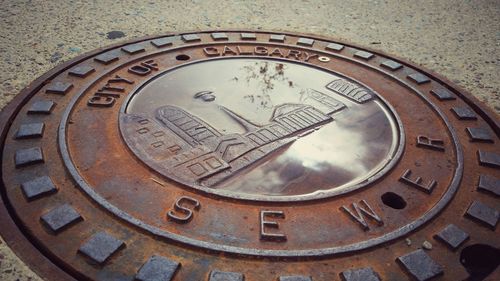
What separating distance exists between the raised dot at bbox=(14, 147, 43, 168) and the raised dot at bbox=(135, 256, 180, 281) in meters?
0.73

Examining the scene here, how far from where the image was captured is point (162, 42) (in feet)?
8.64

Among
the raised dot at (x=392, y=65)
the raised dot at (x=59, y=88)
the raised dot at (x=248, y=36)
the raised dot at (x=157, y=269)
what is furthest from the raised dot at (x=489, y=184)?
the raised dot at (x=59, y=88)

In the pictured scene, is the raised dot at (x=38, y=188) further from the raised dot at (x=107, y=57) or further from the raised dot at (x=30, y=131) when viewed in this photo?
the raised dot at (x=107, y=57)

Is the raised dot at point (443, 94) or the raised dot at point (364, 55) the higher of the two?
the raised dot at point (364, 55)

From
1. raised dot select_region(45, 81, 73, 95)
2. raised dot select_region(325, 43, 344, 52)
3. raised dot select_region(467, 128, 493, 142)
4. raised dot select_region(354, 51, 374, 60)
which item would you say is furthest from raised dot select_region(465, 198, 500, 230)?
raised dot select_region(45, 81, 73, 95)

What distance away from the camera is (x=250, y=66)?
241cm

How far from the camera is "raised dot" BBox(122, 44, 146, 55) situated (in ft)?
8.19

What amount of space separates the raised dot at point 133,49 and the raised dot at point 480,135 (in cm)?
197

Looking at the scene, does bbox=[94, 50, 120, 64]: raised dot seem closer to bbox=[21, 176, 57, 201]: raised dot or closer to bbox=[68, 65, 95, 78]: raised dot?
bbox=[68, 65, 95, 78]: raised dot

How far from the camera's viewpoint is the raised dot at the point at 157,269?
124 cm

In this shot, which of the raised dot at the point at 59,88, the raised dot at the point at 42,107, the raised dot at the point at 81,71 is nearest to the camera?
the raised dot at the point at 42,107

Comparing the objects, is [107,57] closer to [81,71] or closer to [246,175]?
[81,71]

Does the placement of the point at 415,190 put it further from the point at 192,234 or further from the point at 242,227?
the point at 192,234

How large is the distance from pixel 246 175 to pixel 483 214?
0.94m
